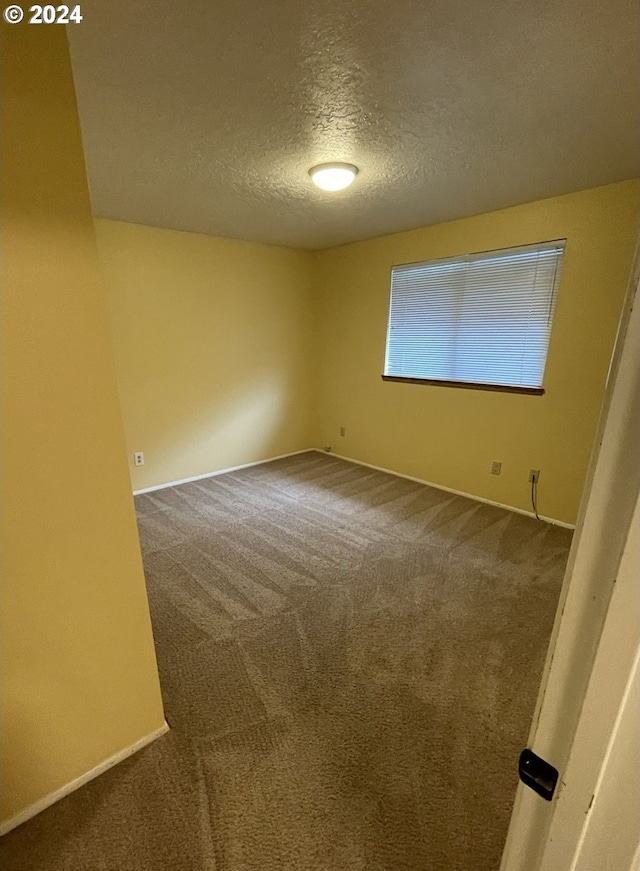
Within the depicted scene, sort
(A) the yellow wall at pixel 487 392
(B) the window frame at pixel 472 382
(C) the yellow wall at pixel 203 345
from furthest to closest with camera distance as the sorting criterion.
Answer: (C) the yellow wall at pixel 203 345
(B) the window frame at pixel 472 382
(A) the yellow wall at pixel 487 392

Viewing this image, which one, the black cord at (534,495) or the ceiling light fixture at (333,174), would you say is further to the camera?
the black cord at (534,495)

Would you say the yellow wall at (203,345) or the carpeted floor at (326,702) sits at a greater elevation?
the yellow wall at (203,345)

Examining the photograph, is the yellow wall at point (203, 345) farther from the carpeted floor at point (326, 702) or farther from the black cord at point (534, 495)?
the black cord at point (534, 495)

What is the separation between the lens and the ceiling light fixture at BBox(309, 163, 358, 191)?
2.05m

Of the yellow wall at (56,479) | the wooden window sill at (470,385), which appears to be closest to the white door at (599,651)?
the yellow wall at (56,479)

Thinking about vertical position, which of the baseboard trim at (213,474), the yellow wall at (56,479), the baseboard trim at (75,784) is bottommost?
the baseboard trim at (75,784)

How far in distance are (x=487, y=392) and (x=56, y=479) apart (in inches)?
117

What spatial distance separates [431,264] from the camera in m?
3.36

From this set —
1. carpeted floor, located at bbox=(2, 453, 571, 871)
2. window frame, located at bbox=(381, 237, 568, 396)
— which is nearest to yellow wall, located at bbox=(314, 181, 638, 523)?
window frame, located at bbox=(381, 237, 568, 396)

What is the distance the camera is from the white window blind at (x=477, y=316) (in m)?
2.82

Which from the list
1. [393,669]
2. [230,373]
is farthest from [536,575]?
[230,373]

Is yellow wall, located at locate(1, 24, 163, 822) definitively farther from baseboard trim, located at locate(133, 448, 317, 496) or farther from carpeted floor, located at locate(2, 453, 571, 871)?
baseboard trim, located at locate(133, 448, 317, 496)

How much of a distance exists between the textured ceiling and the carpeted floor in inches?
88.3

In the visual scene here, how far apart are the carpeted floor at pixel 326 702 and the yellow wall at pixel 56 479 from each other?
23cm
